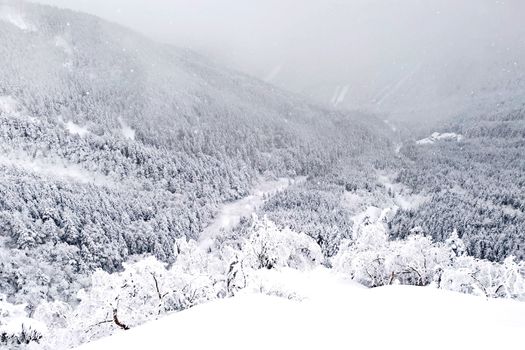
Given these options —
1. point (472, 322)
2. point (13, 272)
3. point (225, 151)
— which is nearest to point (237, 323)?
point (472, 322)

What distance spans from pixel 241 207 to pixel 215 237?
28.0 meters

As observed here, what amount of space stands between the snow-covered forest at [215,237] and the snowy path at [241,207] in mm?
865

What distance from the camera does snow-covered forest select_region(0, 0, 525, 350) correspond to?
62.6 feet

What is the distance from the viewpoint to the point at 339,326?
604 inches

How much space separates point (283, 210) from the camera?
144500 millimetres

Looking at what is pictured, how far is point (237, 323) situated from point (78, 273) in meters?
102

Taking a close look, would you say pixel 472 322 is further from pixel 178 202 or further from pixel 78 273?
pixel 178 202

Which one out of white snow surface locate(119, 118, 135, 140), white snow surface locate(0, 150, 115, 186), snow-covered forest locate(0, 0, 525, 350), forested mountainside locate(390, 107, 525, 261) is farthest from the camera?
white snow surface locate(119, 118, 135, 140)

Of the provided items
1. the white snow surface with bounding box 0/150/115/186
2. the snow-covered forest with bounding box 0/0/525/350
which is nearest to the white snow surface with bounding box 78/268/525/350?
the snow-covered forest with bounding box 0/0/525/350

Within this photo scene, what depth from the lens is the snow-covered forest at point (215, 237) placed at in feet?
62.6

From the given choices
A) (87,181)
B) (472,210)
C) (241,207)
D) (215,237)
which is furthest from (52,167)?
(472,210)

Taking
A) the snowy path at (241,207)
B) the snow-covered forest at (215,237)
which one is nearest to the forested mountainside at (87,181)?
the snow-covered forest at (215,237)

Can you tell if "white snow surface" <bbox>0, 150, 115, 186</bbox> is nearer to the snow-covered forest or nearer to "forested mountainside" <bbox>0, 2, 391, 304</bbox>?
"forested mountainside" <bbox>0, 2, 391, 304</bbox>

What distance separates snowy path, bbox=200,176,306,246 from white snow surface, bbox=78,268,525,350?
116m
